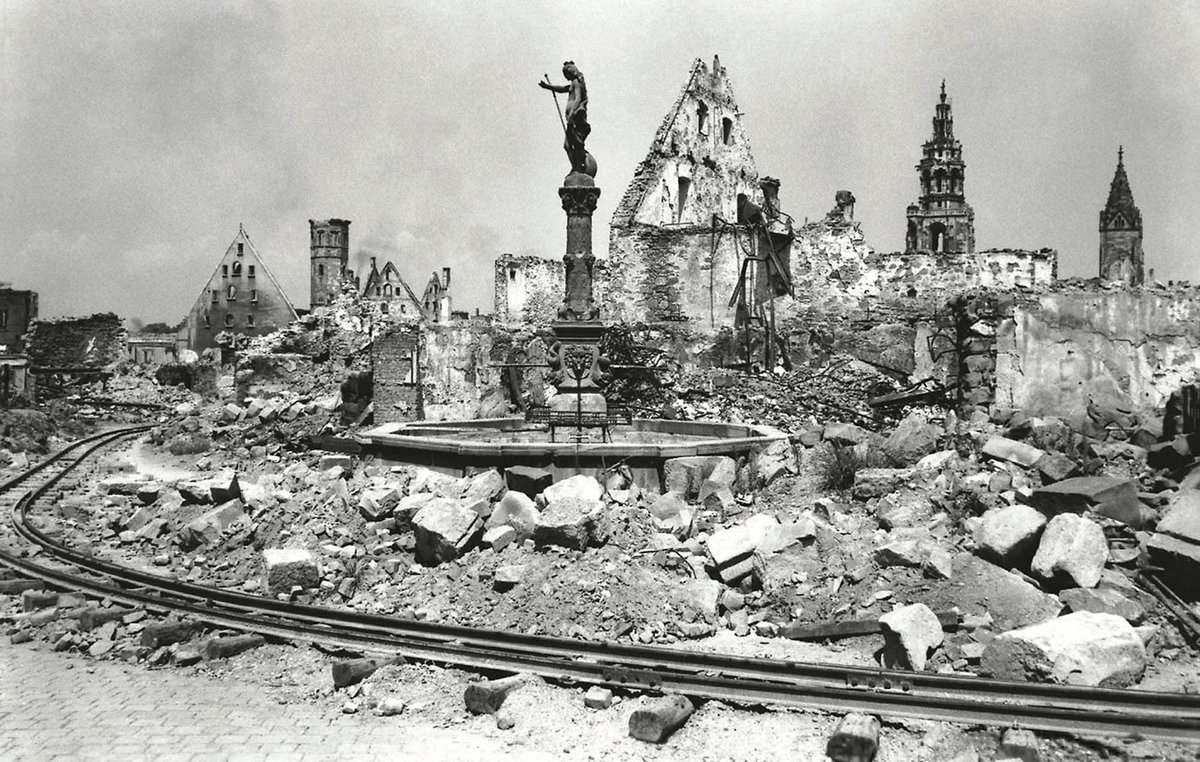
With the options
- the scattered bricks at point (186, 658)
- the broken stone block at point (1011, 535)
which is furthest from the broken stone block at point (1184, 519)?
the scattered bricks at point (186, 658)

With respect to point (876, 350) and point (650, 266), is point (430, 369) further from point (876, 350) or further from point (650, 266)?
point (876, 350)

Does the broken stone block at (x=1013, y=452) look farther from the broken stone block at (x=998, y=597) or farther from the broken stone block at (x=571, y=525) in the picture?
the broken stone block at (x=571, y=525)

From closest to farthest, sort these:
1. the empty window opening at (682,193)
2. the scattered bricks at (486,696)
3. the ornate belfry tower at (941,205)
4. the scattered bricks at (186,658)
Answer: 1. the scattered bricks at (486,696)
2. the scattered bricks at (186,658)
3. the empty window opening at (682,193)
4. the ornate belfry tower at (941,205)

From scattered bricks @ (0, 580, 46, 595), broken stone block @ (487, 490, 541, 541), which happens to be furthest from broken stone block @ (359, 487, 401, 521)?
scattered bricks @ (0, 580, 46, 595)

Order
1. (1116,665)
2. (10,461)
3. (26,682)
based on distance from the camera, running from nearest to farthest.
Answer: (1116,665) < (26,682) < (10,461)

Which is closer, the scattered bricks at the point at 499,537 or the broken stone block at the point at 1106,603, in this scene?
the broken stone block at the point at 1106,603

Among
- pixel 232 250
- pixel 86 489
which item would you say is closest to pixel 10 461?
pixel 86 489

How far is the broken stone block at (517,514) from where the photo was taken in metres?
8.05

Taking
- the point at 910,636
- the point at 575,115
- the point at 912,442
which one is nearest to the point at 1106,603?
the point at 910,636

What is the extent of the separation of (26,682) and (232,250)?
4715 cm

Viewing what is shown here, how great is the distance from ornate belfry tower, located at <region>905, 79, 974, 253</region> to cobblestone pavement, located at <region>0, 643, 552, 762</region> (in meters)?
61.9

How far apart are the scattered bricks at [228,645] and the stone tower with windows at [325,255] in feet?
207

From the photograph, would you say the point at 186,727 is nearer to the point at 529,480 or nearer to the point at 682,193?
the point at 529,480

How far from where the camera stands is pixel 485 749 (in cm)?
483
